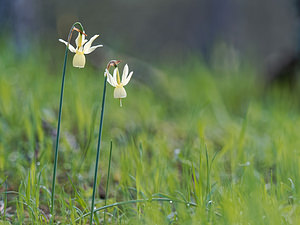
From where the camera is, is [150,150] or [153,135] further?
[153,135]

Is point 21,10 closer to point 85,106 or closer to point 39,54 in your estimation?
point 39,54

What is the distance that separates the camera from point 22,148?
2.08 m

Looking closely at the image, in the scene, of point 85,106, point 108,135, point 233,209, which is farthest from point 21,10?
point 233,209

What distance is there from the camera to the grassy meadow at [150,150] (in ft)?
4.28

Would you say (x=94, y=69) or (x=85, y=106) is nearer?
(x=85, y=106)

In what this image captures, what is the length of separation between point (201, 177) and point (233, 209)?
24cm

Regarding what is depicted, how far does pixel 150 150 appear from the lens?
2.36 m

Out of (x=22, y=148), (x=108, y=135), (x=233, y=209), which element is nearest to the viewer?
(x=233, y=209)

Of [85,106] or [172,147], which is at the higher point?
[85,106]

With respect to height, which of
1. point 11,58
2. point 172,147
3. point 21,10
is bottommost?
point 172,147

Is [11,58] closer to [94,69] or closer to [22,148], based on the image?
[94,69]

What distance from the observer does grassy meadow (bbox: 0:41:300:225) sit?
4.28 feet

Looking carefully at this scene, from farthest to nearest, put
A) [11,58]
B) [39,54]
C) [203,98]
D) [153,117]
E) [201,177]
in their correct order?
[203,98] < [39,54] < [11,58] < [153,117] < [201,177]

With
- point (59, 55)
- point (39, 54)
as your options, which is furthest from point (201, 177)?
point (59, 55)
